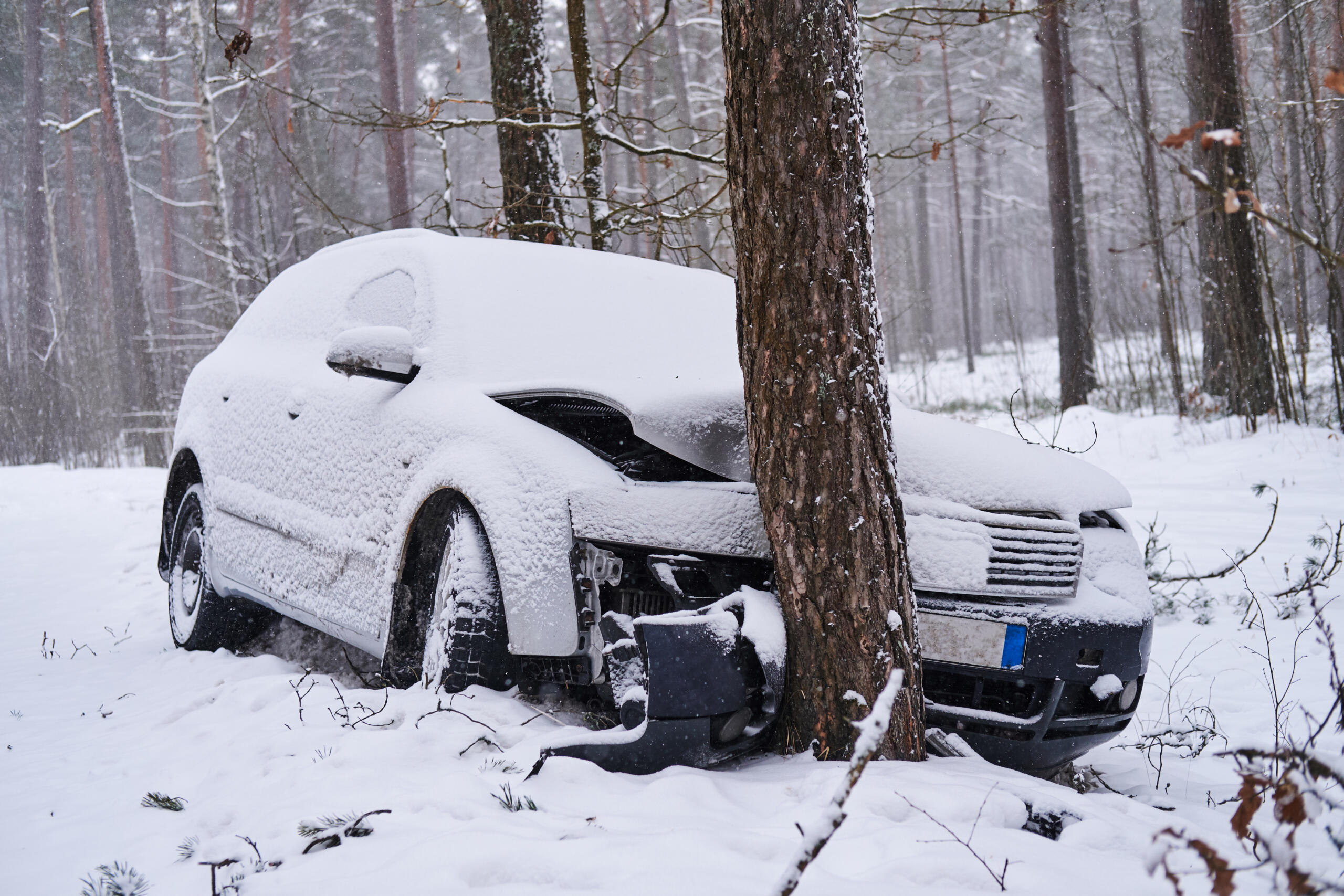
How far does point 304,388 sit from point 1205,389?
340 inches

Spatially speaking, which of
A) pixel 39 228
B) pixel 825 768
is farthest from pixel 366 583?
pixel 39 228

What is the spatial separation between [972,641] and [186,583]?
3.98 metres

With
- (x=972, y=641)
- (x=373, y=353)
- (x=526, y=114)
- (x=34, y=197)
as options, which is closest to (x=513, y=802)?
(x=972, y=641)

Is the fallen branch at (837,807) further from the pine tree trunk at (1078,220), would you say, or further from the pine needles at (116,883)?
the pine tree trunk at (1078,220)

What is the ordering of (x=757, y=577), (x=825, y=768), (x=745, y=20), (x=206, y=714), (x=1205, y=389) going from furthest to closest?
(x=1205, y=389), (x=206, y=714), (x=757, y=577), (x=745, y=20), (x=825, y=768)

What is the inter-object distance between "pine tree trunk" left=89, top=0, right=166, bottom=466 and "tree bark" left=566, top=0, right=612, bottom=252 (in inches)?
482

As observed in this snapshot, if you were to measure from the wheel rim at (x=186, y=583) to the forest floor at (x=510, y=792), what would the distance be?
16 centimetres

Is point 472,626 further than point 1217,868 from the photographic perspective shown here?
Yes

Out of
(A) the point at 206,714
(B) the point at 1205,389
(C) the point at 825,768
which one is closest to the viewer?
(C) the point at 825,768

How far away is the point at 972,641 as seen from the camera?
97.7 inches

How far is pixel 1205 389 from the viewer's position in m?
9.13

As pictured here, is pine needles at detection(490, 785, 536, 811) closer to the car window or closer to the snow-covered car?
the snow-covered car

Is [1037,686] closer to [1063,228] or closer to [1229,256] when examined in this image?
[1229,256]

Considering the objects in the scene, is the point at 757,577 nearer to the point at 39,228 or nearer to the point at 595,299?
the point at 595,299
